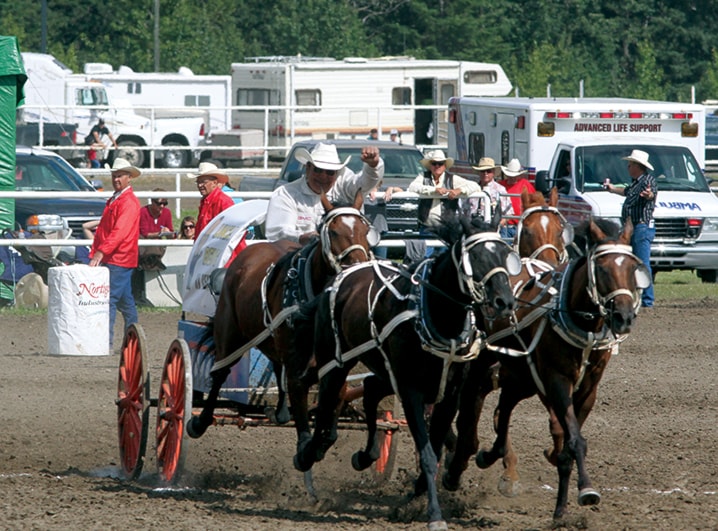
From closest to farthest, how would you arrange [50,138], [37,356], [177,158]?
[37,356] → [50,138] → [177,158]

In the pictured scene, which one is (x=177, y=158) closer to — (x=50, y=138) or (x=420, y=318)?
(x=50, y=138)

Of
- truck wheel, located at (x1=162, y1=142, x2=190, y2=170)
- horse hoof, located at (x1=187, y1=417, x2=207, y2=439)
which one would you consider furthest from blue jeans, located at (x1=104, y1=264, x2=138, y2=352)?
truck wheel, located at (x1=162, y1=142, x2=190, y2=170)

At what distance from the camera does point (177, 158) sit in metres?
37.8

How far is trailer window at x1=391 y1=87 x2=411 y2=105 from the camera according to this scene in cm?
3903

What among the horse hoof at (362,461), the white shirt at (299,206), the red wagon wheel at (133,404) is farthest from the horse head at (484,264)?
the red wagon wheel at (133,404)

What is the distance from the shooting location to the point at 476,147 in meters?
21.6

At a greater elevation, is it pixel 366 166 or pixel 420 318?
pixel 366 166

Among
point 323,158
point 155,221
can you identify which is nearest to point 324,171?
point 323,158

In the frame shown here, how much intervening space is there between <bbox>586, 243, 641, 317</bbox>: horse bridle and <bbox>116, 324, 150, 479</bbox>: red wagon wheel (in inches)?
113

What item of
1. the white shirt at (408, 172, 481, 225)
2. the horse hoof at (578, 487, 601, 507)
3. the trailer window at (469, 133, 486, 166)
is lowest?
the horse hoof at (578, 487, 601, 507)

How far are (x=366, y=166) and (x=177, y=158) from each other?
30323mm

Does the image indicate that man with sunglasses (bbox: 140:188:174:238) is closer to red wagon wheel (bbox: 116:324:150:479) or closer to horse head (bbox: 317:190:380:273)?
red wagon wheel (bbox: 116:324:150:479)

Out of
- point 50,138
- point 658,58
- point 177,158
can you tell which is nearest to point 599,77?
point 658,58

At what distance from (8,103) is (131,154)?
18.9m
